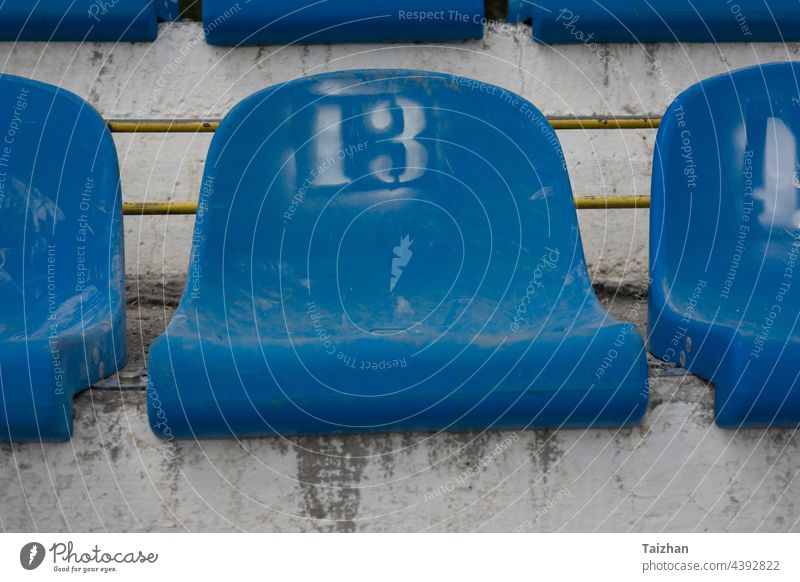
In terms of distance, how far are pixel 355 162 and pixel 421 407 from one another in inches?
16.5

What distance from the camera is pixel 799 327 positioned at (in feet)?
3.34

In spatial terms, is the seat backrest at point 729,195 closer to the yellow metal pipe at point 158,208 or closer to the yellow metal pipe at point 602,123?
the yellow metal pipe at point 602,123

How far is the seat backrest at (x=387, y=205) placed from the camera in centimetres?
104

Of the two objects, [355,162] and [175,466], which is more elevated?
[355,162]

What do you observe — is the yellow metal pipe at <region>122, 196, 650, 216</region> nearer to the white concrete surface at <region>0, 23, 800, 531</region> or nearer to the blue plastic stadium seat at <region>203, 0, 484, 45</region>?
the blue plastic stadium seat at <region>203, 0, 484, 45</region>

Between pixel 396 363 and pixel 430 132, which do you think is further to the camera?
pixel 430 132

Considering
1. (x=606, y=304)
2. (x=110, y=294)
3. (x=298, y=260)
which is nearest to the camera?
(x=110, y=294)

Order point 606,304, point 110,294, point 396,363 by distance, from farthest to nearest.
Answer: point 606,304, point 110,294, point 396,363

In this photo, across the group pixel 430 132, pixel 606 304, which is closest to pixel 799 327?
pixel 606 304

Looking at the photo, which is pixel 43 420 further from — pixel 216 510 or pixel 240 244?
pixel 240 244

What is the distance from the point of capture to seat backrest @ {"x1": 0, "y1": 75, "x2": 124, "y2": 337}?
1022 mm

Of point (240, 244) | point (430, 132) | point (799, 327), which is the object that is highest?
point (430, 132)
